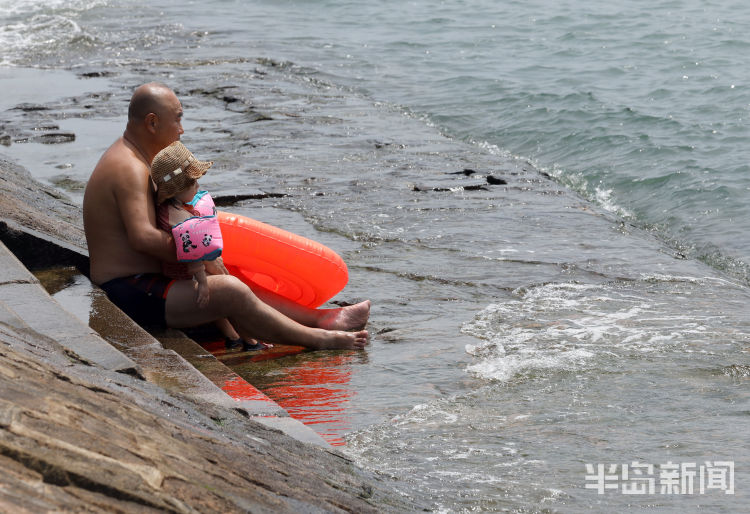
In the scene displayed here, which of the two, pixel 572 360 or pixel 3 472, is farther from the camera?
pixel 572 360

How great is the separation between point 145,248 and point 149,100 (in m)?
0.85

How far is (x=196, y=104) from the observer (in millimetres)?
14336

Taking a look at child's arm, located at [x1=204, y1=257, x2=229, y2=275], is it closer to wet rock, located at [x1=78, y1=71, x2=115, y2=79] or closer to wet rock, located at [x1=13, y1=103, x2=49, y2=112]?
wet rock, located at [x1=13, y1=103, x2=49, y2=112]

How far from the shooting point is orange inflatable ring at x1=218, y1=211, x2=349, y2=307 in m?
5.80

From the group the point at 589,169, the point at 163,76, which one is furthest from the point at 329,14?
the point at 589,169

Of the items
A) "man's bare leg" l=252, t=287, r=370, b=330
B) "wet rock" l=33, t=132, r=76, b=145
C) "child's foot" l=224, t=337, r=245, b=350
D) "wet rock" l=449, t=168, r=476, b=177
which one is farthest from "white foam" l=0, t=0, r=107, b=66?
"child's foot" l=224, t=337, r=245, b=350

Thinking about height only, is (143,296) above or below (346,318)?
above

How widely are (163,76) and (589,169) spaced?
7.70 m

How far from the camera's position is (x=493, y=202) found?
980 centimetres

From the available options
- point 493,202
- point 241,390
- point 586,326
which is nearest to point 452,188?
point 493,202

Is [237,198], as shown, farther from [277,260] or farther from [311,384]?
[311,384]

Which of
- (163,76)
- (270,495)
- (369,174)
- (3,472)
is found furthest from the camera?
(163,76)

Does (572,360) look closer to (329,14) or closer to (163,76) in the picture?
Answer: (163,76)

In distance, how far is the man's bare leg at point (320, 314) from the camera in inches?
235
